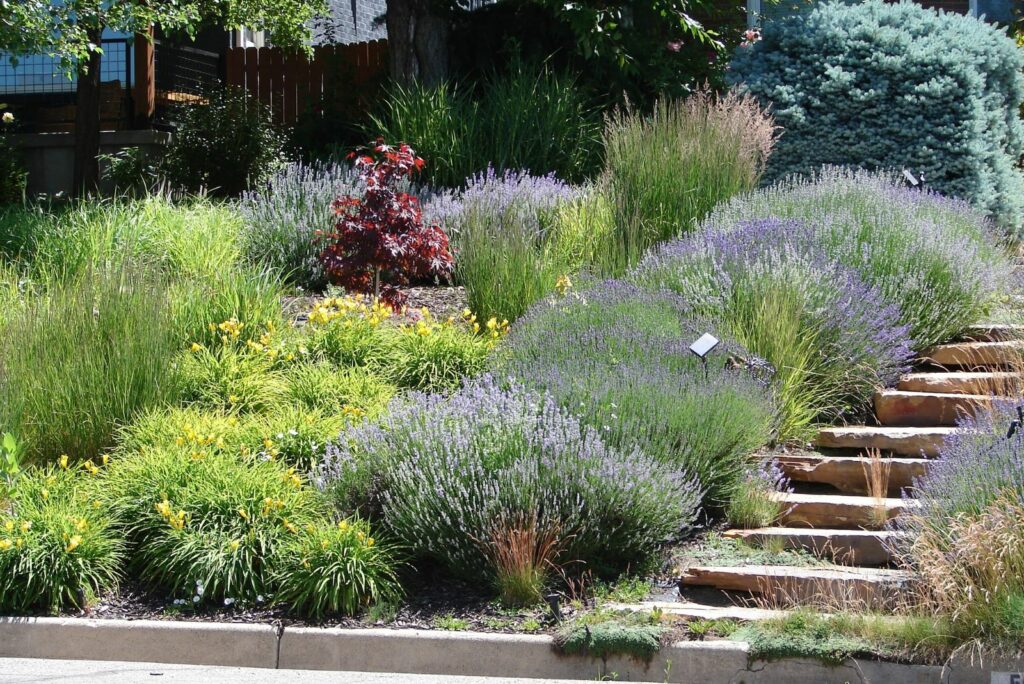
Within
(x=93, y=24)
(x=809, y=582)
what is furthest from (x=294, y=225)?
(x=809, y=582)

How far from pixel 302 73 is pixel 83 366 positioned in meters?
10.5

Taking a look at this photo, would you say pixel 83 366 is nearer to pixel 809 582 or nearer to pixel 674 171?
pixel 809 582

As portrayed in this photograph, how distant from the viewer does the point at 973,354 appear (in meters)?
7.67

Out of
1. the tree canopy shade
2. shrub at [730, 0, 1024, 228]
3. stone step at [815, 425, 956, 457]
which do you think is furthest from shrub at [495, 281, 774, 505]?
the tree canopy shade

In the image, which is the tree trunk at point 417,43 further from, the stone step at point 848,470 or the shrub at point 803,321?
the stone step at point 848,470

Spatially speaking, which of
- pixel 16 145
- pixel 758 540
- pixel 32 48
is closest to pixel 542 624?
pixel 758 540

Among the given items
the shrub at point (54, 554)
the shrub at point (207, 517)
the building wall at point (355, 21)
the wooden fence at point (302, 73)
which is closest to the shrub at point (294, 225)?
the shrub at point (207, 517)

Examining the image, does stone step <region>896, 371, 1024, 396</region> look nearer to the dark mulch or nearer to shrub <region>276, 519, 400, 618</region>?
the dark mulch

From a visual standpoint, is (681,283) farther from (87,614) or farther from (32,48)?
(32,48)

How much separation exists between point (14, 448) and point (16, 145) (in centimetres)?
1127

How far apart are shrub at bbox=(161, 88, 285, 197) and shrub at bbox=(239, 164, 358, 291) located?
3303 millimetres

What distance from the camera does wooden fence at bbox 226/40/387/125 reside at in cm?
Result: 1455

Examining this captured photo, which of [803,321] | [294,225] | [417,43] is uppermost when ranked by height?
[417,43]

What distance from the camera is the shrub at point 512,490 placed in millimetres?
5566
